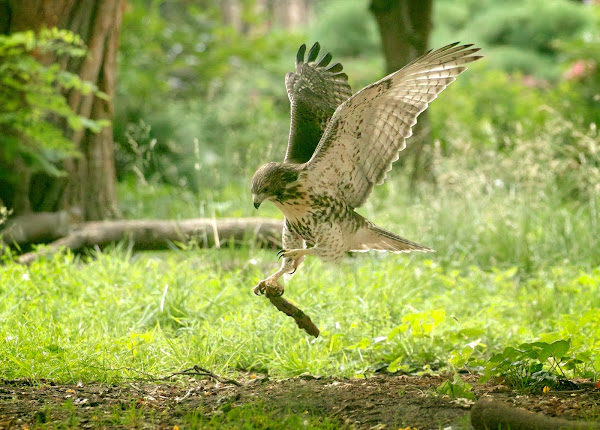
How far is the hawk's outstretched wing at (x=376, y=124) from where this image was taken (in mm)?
3379

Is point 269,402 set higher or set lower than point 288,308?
lower

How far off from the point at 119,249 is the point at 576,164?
5499mm

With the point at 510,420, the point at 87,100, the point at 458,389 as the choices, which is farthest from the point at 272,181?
the point at 87,100

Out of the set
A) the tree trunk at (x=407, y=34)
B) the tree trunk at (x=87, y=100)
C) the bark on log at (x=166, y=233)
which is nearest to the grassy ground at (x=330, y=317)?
the bark on log at (x=166, y=233)

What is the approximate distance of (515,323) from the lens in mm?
5211

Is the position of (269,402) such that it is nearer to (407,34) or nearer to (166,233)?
(166,233)

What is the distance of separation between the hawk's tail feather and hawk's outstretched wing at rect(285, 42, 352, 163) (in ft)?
1.76

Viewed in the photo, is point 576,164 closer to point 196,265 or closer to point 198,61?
point 196,265

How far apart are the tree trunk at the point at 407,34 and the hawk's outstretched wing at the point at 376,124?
530 cm

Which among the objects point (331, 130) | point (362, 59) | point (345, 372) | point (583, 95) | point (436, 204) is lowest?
point (345, 372)

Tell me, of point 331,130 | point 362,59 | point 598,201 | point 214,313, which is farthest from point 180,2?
point 331,130

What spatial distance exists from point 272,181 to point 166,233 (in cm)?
346

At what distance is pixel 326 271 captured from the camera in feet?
19.1

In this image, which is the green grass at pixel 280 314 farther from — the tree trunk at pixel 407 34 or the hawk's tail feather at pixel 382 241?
the tree trunk at pixel 407 34
